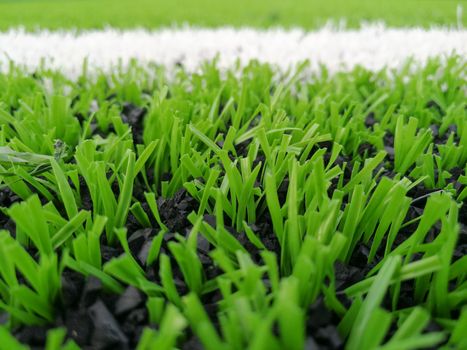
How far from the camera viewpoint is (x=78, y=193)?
3.47 ft

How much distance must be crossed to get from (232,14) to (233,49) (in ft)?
9.17

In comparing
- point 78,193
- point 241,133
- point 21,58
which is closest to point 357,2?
point 21,58

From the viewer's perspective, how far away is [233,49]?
3.26 metres

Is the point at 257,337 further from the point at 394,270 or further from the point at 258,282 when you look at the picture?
the point at 394,270

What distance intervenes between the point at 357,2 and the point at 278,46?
4352mm

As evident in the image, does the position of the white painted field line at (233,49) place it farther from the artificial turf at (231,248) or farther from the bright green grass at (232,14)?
the artificial turf at (231,248)

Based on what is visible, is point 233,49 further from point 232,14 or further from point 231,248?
point 232,14

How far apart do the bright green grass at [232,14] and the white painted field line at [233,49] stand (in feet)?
4.11

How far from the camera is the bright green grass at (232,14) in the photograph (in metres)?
4.85

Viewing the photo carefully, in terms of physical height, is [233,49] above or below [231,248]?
above

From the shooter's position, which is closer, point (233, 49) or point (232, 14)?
point (233, 49)

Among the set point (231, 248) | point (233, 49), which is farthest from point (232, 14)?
point (231, 248)

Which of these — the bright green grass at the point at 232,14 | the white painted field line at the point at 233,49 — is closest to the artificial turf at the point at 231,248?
the white painted field line at the point at 233,49

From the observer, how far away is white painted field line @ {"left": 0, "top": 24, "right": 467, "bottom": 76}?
2.79m
